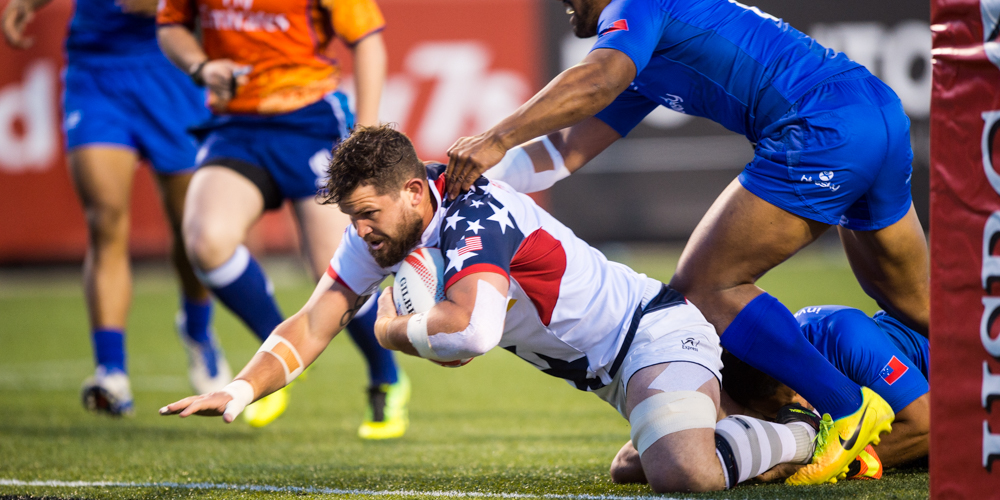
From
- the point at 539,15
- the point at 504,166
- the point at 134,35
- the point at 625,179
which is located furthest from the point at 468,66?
the point at 504,166

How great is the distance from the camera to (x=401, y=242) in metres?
2.64

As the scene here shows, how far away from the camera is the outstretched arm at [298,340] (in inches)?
107

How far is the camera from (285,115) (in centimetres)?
418

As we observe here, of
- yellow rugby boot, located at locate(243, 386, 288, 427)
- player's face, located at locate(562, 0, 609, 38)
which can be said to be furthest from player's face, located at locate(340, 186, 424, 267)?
yellow rugby boot, located at locate(243, 386, 288, 427)

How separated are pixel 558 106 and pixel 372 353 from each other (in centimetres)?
185

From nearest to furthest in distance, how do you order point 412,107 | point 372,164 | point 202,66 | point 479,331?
point 479,331
point 372,164
point 202,66
point 412,107

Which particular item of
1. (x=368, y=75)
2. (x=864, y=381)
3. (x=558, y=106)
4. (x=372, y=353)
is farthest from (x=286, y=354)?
(x=864, y=381)

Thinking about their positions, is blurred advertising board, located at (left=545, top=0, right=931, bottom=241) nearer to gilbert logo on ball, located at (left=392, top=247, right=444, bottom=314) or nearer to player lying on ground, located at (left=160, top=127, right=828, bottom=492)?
player lying on ground, located at (left=160, top=127, right=828, bottom=492)

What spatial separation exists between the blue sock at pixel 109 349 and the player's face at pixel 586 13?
2931 millimetres

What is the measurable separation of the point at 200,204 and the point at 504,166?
136 centimetres

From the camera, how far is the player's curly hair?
256cm

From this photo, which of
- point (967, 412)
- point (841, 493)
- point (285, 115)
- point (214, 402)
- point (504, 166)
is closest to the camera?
point (967, 412)

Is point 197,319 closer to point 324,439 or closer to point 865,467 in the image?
point 324,439

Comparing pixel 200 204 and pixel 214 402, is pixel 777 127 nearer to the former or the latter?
pixel 214 402
